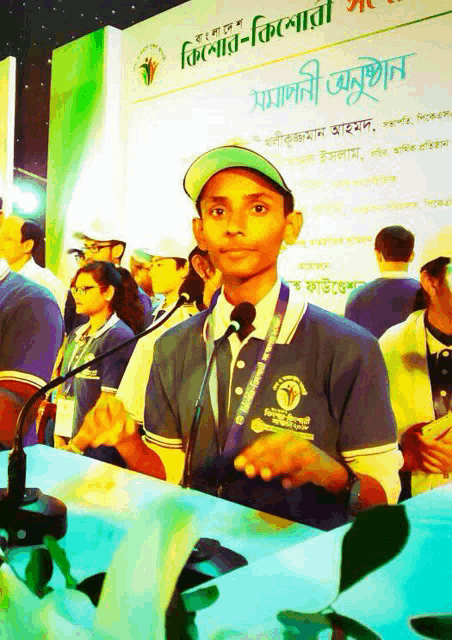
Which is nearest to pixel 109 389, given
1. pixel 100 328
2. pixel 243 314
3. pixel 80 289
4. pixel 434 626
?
pixel 100 328

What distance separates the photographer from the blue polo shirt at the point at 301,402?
171 centimetres

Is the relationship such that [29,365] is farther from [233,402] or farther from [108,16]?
[108,16]

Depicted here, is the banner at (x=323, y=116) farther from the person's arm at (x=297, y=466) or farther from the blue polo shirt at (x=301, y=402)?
the person's arm at (x=297, y=466)

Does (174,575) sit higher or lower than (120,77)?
lower

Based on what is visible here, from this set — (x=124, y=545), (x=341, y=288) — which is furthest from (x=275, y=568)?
(x=341, y=288)

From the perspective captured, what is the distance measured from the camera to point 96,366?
2.42 metres

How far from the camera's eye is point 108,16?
7.72 ft

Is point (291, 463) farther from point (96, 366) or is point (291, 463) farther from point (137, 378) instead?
point (96, 366)

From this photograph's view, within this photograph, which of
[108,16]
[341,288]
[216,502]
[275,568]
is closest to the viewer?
[275,568]

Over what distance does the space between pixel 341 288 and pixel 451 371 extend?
34 cm

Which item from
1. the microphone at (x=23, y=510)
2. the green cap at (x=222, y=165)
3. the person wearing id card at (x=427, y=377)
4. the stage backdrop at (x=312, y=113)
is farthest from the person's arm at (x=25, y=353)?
the person wearing id card at (x=427, y=377)

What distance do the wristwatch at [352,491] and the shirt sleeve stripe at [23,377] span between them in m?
1.31

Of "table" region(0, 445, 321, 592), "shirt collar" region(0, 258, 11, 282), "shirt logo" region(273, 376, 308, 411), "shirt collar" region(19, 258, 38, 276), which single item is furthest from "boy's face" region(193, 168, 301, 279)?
"shirt collar" region(0, 258, 11, 282)

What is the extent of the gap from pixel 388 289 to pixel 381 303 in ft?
0.12
